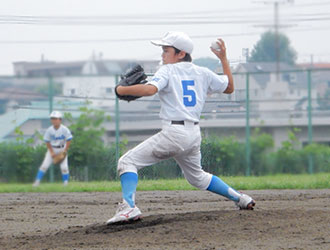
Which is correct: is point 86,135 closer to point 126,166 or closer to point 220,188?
point 220,188

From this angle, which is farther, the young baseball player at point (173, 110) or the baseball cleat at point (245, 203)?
the baseball cleat at point (245, 203)

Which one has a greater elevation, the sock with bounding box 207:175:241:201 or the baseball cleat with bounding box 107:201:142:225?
the sock with bounding box 207:175:241:201

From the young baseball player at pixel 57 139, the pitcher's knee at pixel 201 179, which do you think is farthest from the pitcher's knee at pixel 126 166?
the young baseball player at pixel 57 139

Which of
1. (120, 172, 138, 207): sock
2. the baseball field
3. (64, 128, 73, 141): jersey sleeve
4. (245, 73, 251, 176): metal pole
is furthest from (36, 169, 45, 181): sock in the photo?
(120, 172, 138, 207): sock

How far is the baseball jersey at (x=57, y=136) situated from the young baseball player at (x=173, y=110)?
9392 mm

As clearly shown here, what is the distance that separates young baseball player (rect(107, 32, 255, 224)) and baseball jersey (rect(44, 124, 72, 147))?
9.39m

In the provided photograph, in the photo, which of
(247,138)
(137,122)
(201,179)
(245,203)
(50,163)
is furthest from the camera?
(247,138)

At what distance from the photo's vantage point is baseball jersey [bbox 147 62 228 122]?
6926 mm

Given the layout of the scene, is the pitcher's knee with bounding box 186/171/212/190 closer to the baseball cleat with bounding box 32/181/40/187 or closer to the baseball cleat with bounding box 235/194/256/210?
the baseball cleat with bounding box 235/194/256/210

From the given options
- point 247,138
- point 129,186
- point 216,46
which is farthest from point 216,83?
point 247,138

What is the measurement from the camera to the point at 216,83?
7.34m

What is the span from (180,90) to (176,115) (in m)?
0.25

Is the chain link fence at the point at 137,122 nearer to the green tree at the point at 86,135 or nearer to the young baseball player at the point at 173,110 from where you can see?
the green tree at the point at 86,135

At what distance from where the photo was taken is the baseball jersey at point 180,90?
22.7ft
